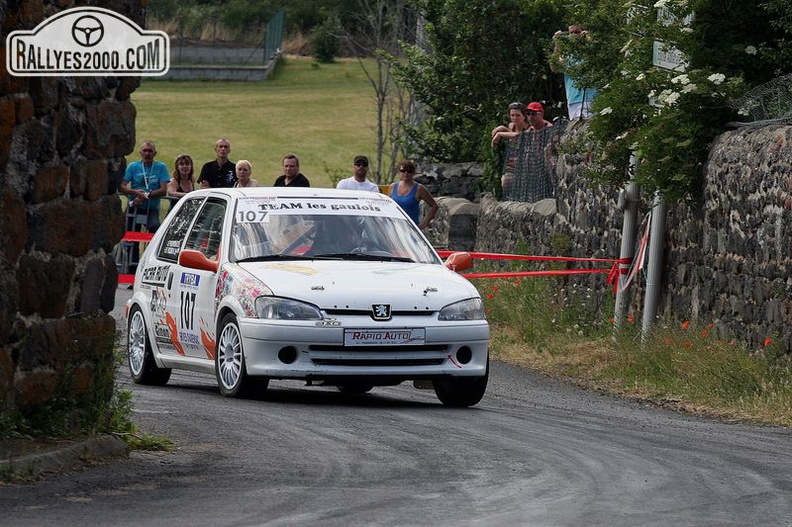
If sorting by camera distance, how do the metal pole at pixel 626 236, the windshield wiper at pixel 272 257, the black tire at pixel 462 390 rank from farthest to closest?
the metal pole at pixel 626 236 → the windshield wiper at pixel 272 257 → the black tire at pixel 462 390

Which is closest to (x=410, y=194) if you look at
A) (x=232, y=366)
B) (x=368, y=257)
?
(x=368, y=257)

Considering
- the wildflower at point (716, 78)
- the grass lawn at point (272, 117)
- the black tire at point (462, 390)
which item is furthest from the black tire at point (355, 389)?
the grass lawn at point (272, 117)

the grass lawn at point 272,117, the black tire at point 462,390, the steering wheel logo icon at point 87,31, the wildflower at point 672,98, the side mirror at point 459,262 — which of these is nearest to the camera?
the steering wheel logo icon at point 87,31

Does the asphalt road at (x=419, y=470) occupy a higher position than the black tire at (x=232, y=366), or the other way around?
the black tire at (x=232, y=366)

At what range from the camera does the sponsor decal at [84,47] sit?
8750mm

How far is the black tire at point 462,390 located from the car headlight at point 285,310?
1200mm

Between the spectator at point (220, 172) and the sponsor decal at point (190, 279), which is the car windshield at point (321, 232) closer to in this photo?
A: the sponsor decal at point (190, 279)

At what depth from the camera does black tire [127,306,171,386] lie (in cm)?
1443

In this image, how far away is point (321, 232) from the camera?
13555mm

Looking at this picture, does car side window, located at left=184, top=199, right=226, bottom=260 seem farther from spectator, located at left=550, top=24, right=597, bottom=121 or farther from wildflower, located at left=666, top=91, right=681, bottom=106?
spectator, located at left=550, top=24, right=597, bottom=121

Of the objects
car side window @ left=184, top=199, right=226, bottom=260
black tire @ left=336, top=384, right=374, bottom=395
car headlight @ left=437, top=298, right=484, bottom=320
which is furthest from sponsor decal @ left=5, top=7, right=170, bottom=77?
black tire @ left=336, top=384, right=374, bottom=395

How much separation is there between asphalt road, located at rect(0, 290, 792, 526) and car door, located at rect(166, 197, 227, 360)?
20.9 inches

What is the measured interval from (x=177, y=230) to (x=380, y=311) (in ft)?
9.01

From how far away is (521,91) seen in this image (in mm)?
28797
